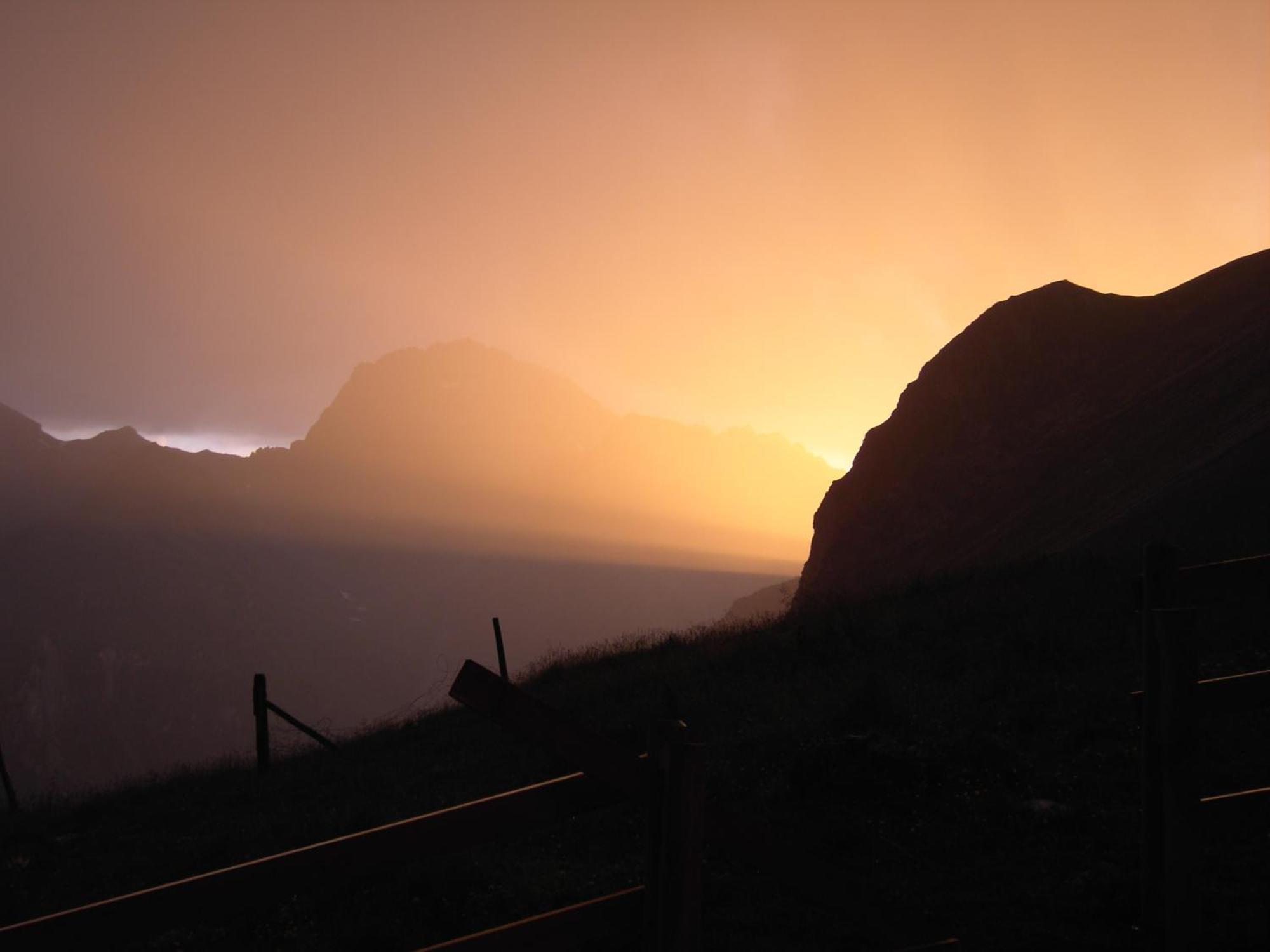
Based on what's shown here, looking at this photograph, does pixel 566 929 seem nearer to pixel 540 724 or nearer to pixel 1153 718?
pixel 540 724

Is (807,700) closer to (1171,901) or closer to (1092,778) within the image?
(1092,778)

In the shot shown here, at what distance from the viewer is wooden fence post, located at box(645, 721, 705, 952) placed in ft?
10.0

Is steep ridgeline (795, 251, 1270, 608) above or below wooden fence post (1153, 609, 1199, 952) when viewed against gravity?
above

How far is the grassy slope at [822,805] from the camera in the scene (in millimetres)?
5441

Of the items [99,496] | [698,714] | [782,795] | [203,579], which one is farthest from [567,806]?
[99,496]

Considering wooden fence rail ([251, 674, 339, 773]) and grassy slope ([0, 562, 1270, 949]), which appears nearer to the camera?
grassy slope ([0, 562, 1270, 949])

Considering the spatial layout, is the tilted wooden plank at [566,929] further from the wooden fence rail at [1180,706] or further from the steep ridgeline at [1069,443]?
the steep ridgeline at [1069,443]

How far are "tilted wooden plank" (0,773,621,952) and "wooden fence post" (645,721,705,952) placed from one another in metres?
0.23

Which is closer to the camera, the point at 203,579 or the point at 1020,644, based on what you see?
the point at 1020,644

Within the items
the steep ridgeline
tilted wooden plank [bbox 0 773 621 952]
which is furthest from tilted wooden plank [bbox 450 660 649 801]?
the steep ridgeline

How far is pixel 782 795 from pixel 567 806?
563 centimetres

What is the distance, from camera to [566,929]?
120 inches

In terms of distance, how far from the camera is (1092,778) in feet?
23.7

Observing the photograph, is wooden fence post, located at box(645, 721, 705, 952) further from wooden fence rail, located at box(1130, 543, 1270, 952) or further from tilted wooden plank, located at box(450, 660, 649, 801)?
wooden fence rail, located at box(1130, 543, 1270, 952)
